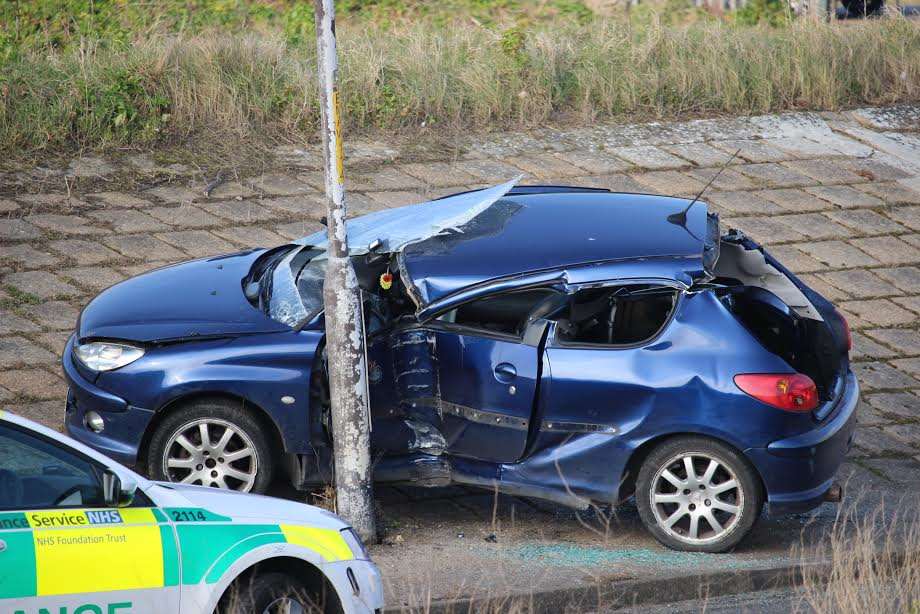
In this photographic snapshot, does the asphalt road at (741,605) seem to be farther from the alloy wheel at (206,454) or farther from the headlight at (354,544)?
the alloy wheel at (206,454)

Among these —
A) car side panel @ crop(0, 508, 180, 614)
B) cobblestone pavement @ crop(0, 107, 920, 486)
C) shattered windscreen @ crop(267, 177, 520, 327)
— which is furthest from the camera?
cobblestone pavement @ crop(0, 107, 920, 486)

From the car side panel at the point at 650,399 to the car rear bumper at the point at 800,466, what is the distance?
0.21 feet

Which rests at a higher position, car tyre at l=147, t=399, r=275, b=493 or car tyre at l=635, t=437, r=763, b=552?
car tyre at l=147, t=399, r=275, b=493

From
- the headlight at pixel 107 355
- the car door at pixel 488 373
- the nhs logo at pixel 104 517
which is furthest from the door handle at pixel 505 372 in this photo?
the nhs logo at pixel 104 517

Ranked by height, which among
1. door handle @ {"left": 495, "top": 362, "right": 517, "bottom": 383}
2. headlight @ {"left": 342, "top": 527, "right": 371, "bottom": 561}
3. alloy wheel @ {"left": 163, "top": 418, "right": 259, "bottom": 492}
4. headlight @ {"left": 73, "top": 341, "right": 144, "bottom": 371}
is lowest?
alloy wheel @ {"left": 163, "top": 418, "right": 259, "bottom": 492}

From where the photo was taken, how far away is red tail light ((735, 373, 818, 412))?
6688mm

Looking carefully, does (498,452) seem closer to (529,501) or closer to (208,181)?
(529,501)

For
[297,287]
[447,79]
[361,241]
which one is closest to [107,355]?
[297,287]

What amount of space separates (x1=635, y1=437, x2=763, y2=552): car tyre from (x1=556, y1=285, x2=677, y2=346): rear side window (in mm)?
639

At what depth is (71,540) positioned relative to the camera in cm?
461

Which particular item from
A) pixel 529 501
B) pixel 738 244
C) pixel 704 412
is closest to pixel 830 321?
pixel 738 244

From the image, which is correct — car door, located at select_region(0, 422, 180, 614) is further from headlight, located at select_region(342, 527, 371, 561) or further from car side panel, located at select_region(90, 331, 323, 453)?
car side panel, located at select_region(90, 331, 323, 453)

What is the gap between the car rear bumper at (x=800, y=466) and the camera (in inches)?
265

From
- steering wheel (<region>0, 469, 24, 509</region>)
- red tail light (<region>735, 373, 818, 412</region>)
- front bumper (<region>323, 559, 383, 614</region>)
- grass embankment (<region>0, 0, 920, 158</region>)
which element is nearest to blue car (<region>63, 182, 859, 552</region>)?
red tail light (<region>735, 373, 818, 412</region>)
